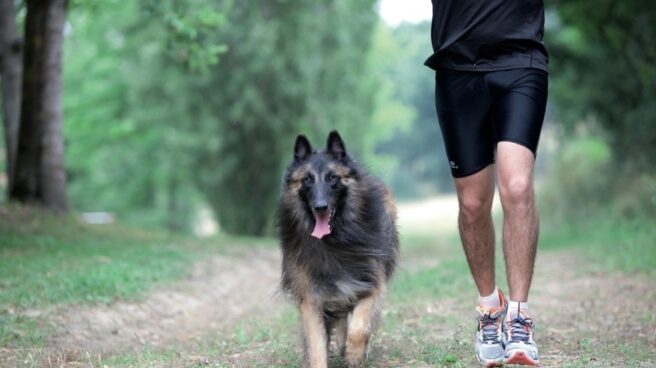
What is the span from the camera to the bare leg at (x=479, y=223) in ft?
18.6

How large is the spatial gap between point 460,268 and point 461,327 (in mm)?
5505

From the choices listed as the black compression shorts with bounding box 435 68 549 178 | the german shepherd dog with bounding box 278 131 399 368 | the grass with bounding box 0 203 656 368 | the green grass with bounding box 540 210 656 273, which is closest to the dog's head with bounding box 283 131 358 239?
the german shepherd dog with bounding box 278 131 399 368

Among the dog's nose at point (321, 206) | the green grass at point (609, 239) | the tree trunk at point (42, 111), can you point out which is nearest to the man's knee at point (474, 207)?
the dog's nose at point (321, 206)

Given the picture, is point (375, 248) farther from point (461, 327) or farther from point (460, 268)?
point (460, 268)

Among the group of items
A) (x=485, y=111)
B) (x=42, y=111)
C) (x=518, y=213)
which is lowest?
(x=518, y=213)

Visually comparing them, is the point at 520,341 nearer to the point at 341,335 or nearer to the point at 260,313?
the point at 341,335

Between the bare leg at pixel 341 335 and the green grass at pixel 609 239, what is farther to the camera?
the green grass at pixel 609 239

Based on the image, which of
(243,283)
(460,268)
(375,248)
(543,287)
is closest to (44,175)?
(243,283)

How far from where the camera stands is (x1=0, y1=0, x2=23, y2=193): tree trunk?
52.3ft

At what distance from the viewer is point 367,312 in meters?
5.58

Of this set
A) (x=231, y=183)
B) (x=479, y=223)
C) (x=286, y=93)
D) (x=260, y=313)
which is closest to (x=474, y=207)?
(x=479, y=223)

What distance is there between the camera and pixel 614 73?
20234 mm

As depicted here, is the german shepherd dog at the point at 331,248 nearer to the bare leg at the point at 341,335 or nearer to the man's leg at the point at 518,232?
the bare leg at the point at 341,335

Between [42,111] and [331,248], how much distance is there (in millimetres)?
10405
